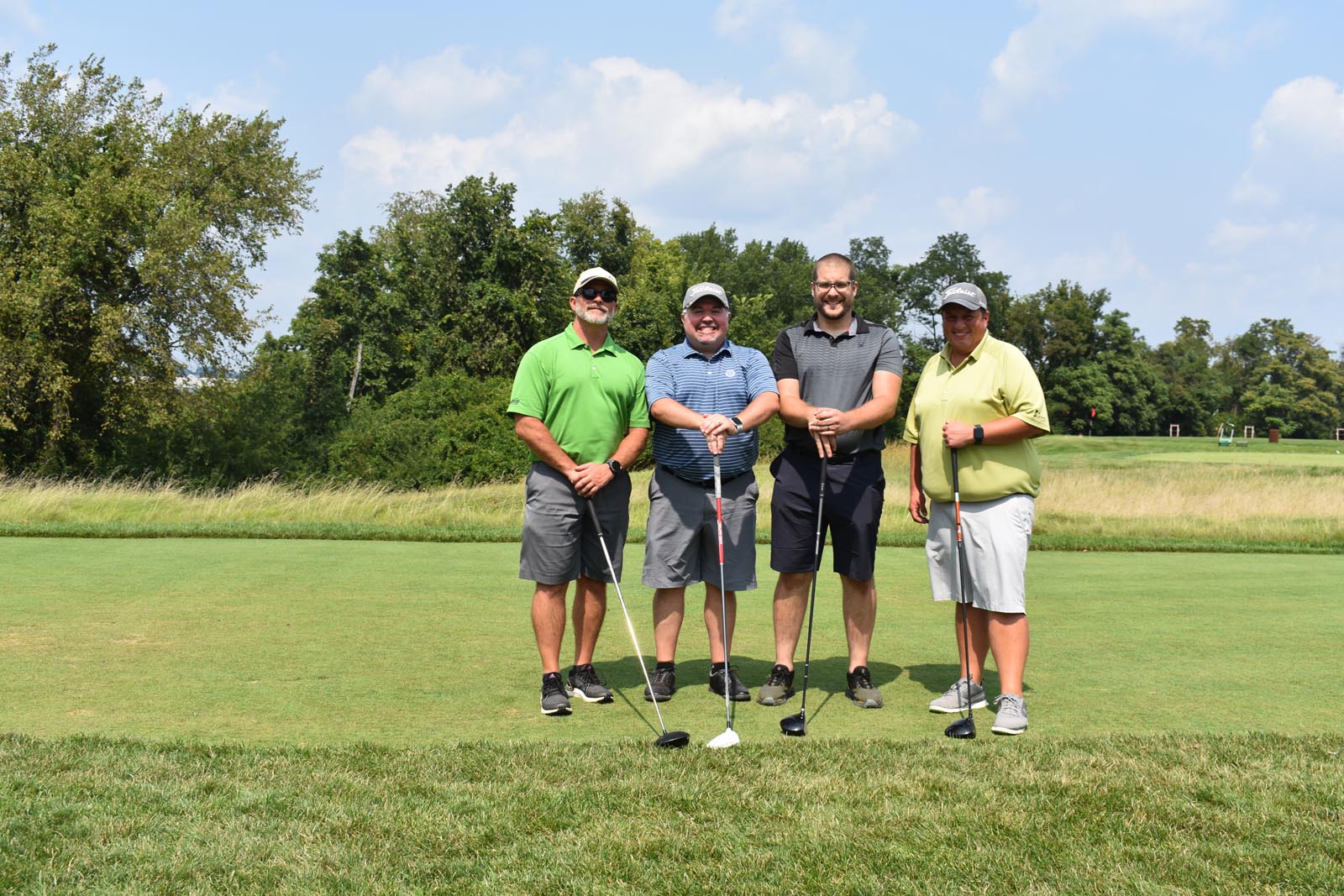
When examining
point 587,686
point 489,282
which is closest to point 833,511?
point 587,686

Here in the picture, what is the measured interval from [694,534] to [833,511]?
590 mm

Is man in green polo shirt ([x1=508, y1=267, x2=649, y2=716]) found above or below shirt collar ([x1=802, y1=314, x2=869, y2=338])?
below

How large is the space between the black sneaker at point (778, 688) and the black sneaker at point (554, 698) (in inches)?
30.7

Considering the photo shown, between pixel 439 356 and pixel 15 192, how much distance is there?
13511mm

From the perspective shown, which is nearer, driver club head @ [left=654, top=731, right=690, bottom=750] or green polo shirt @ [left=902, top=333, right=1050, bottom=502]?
driver club head @ [left=654, top=731, right=690, bottom=750]

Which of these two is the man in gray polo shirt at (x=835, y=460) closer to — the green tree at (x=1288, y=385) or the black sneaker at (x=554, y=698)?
the black sneaker at (x=554, y=698)

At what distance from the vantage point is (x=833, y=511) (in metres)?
4.87

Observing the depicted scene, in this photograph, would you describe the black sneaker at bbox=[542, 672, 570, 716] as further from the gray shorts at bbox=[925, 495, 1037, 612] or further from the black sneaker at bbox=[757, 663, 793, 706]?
the gray shorts at bbox=[925, 495, 1037, 612]

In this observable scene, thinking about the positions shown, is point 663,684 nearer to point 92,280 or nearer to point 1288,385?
point 92,280

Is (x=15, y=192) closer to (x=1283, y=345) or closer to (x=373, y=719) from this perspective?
(x=373, y=719)

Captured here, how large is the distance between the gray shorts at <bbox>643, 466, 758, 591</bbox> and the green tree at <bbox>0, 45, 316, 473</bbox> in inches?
848

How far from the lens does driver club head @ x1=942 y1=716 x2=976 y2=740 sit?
4121 millimetres

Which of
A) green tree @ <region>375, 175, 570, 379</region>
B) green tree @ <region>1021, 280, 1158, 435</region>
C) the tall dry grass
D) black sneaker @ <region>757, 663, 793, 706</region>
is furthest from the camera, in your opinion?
green tree @ <region>1021, 280, 1158, 435</region>

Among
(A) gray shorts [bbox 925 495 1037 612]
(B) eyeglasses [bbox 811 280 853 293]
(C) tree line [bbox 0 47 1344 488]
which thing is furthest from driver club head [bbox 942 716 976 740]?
(C) tree line [bbox 0 47 1344 488]
